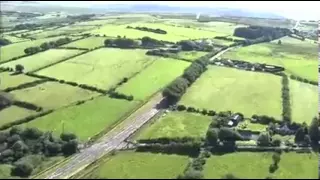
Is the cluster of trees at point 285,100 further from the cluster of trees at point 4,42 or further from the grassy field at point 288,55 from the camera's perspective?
the cluster of trees at point 4,42

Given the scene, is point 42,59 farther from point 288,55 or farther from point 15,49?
point 288,55

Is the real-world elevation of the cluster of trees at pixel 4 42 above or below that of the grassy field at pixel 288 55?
below

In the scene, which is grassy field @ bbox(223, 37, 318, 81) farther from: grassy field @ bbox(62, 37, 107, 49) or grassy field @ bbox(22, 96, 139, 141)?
grassy field @ bbox(22, 96, 139, 141)

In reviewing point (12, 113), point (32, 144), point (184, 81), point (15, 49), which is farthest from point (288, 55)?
point (32, 144)

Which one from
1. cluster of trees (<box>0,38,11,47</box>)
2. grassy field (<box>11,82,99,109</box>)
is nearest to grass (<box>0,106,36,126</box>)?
grassy field (<box>11,82,99,109</box>)

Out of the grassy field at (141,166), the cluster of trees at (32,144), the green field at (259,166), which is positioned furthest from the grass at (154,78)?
the green field at (259,166)

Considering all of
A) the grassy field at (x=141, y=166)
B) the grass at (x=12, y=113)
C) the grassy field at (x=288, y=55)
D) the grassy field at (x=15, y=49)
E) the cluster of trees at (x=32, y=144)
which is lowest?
the grass at (x=12, y=113)

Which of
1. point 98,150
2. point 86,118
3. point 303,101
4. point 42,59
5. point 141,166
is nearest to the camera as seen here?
point 141,166
